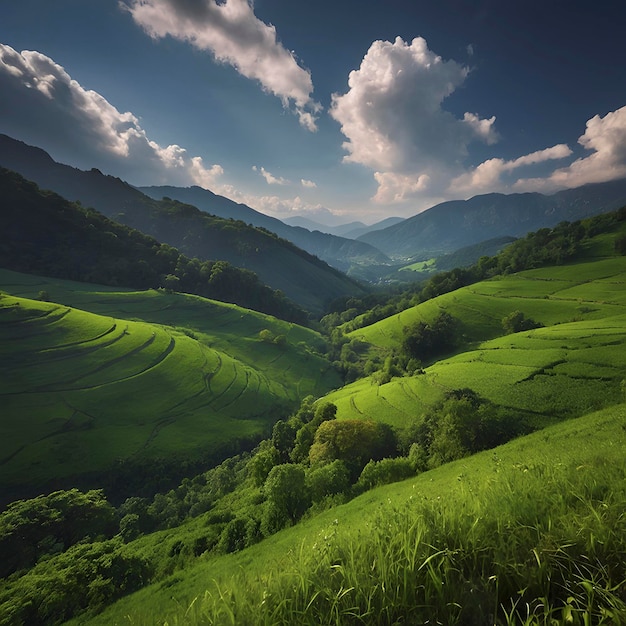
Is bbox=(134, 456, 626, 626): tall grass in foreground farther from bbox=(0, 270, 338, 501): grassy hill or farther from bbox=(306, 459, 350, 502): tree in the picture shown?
bbox=(0, 270, 338, 501): grassy hill

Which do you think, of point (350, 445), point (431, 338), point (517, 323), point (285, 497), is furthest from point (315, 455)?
point (517, 323)

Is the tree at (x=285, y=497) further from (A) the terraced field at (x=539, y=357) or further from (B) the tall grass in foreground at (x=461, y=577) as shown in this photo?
(B) the tall grass in foreground at (x=461, y=577)

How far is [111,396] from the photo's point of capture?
206ft

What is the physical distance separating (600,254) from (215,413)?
13341 cm

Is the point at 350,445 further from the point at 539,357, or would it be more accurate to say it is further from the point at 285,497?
the point at 539,357

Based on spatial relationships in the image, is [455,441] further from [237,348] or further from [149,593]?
[237,348]

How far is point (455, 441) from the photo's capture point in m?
29.0

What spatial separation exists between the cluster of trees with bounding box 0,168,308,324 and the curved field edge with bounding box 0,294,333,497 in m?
55.9

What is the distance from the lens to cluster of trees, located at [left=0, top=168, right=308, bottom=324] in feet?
409

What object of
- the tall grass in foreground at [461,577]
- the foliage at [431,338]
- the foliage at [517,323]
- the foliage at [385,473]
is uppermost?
the tall grass in foreground at [461,577]

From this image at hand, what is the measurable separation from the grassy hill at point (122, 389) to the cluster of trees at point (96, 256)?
2314 centimetres

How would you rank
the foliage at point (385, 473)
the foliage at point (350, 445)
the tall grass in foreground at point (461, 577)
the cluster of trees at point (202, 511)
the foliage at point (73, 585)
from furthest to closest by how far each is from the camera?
the foliage at point (350, 445), the foliage at point (385, 473), the cluster of trees at point (202, 511), the foliage at point (73, 585), the tall grass in foreground at point (461, 577)

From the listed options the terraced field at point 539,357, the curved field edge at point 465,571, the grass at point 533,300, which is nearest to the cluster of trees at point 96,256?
the grass at point 533,300

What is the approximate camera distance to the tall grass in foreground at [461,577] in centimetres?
320
